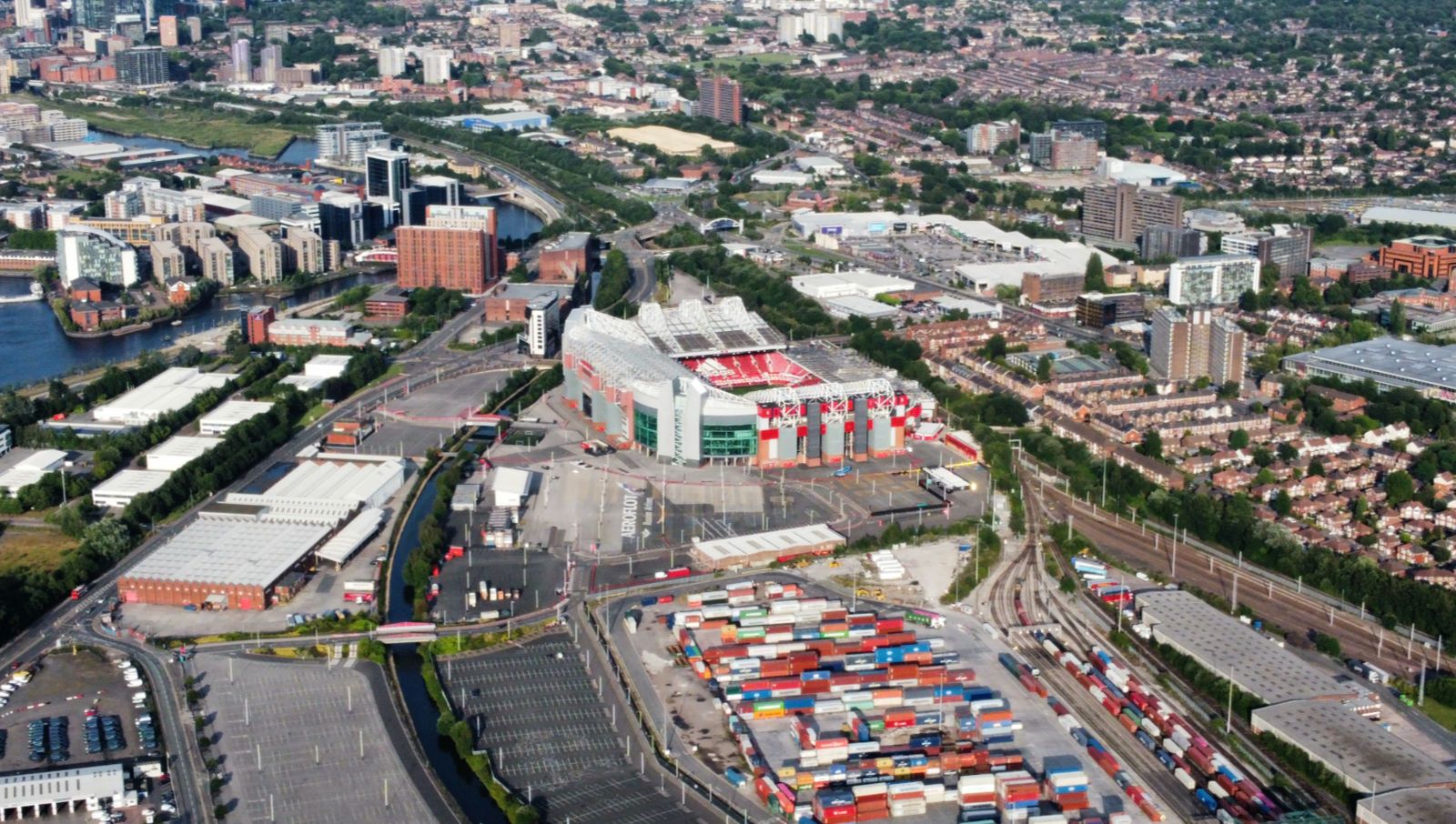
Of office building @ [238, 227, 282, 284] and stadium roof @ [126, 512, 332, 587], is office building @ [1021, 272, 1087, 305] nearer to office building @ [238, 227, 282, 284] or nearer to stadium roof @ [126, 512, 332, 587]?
office building @ [238, 227, 282, 284]

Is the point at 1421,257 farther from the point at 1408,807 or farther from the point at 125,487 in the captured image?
the point at 125,487

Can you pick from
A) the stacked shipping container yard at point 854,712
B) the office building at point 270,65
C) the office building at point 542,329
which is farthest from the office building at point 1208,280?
the office building at point 270,65

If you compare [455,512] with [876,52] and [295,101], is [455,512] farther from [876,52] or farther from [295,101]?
[876,52]

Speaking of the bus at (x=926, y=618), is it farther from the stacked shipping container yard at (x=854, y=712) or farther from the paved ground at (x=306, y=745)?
the paved ground at (x=306, y=745)

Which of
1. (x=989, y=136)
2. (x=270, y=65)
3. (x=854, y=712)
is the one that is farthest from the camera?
(x=270, y=65)

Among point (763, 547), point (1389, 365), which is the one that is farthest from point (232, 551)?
point (1389, 365)
